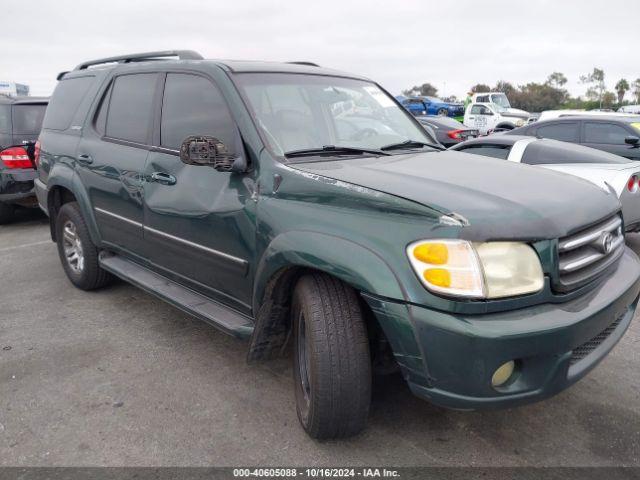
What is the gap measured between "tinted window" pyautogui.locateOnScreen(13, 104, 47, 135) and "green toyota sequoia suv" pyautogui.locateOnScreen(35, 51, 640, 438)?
152 inches

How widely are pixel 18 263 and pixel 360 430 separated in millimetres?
4751

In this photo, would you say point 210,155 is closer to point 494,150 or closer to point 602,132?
point 494,150

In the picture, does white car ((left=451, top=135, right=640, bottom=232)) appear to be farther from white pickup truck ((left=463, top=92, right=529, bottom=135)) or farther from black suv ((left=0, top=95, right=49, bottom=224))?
white pickup truck ((left=463, top=92, right=529, bottom=135))

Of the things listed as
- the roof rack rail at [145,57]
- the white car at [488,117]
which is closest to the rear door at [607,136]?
the roof rack rail at [145,57]

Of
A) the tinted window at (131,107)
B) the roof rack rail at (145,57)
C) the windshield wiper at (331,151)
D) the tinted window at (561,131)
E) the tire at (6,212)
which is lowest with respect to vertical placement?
the tire at (6,212)

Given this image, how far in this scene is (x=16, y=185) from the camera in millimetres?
7137

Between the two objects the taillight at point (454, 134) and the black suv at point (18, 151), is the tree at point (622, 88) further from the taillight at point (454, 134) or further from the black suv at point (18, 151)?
the black suv at point (18, 151)

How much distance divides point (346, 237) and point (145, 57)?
2712mm

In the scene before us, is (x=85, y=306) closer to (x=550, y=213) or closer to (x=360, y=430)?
(x=360, y=430)

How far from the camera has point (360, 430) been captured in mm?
2551

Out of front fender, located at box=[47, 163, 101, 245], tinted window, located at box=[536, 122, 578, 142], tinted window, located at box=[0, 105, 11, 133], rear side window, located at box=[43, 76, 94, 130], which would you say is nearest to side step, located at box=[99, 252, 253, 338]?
front fender, located at box=[47, 163, 101, 245]

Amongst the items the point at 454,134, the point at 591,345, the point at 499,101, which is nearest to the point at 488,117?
the point at 499,101

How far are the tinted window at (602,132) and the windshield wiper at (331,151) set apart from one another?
7.25 meters

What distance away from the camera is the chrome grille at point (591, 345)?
7.65 feet
